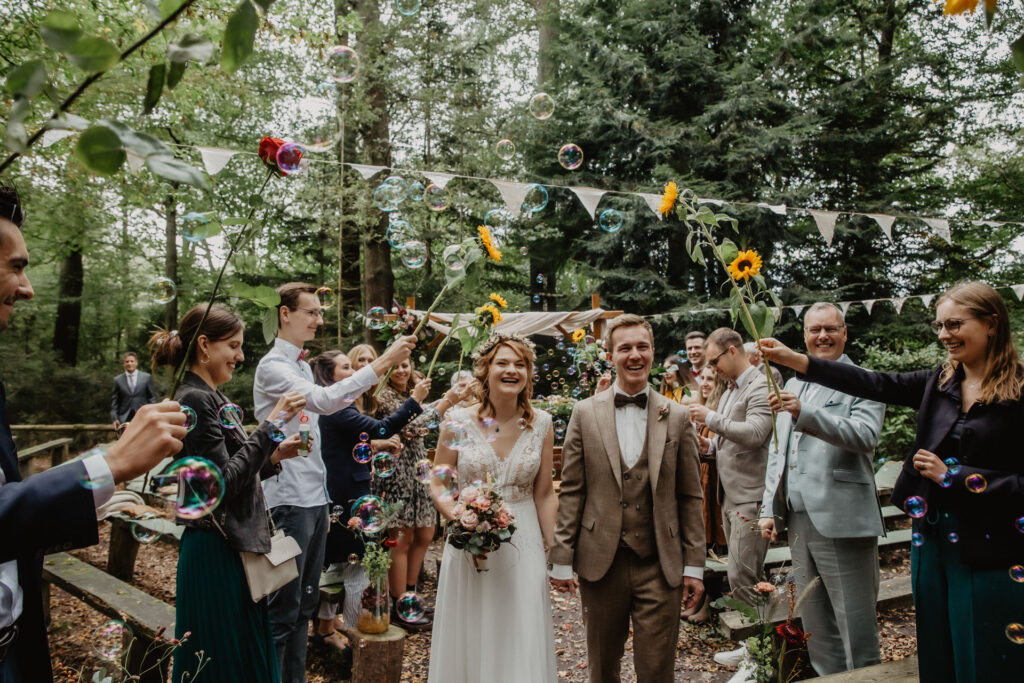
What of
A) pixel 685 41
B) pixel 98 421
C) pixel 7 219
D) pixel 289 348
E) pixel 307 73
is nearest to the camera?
pixel 7 219

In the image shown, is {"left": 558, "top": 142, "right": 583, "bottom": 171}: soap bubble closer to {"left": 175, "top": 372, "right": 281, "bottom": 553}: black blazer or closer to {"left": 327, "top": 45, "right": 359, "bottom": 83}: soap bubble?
{"left": 327, "top": 45, "right": 359, "bottom": 83}: soap bubble

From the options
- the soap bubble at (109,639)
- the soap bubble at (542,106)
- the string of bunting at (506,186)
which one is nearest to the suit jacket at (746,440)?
the string of bunting at (506,186)

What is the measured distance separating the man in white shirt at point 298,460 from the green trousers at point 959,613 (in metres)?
2.69

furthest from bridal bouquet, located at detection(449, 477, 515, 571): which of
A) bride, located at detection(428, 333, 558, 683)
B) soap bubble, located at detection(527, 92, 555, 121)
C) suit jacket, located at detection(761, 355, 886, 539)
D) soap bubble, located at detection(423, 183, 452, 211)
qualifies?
soap bubble, located at detection(527, 92, 555, 121)

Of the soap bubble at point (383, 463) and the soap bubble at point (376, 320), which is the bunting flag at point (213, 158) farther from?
the soap bubble at point (383, 463)

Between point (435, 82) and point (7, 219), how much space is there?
531 inches

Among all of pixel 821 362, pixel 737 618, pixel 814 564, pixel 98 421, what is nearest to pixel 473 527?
pixel 821 362

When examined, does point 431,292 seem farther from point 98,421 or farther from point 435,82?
point 98,421

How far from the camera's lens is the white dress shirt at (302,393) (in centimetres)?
346

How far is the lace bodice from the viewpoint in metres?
3.21

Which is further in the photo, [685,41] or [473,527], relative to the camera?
[685,41]

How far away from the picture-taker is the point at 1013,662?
7.88 feet

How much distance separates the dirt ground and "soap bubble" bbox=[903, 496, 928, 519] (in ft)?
7.42

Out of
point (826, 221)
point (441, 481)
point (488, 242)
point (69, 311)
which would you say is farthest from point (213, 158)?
point (69, 311)
